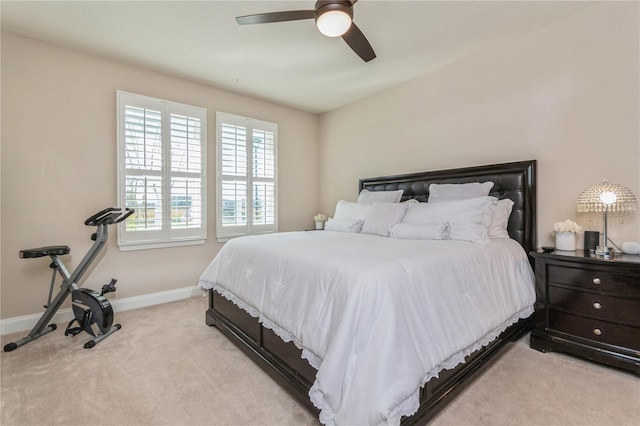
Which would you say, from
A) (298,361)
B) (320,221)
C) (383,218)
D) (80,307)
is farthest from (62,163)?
(383,218)

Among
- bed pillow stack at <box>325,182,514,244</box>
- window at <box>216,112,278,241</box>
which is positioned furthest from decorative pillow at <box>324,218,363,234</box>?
window at <box>216,112,278,241</box>

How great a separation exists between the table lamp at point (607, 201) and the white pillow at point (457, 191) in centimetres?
74

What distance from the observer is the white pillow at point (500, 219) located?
264 cm

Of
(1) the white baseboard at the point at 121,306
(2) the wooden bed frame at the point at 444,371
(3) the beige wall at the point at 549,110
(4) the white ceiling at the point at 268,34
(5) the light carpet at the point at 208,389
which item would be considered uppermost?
(4) the white ceiling at the point at 268,34

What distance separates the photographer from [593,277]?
6.82ft

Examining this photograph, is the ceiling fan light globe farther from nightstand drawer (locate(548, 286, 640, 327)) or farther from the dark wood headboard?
nightstand drawer (locate(548, 286, 640, 327))

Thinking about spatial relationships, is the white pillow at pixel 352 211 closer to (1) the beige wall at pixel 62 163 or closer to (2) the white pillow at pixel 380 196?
(2) the white pillow at pixel 380 196

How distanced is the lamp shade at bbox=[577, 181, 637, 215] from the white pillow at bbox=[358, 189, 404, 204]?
1702 millimetres

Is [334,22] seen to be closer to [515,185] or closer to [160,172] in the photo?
[515,185]

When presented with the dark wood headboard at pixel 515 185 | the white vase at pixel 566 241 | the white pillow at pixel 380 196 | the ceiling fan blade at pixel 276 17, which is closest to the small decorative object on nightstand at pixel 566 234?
the white vase at pixel 566 241

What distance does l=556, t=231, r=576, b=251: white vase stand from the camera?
7.79 ft

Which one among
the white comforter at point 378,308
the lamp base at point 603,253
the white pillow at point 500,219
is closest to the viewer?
the white comforter at point 378,308

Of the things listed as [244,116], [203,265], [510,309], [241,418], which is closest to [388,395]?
[241,418]

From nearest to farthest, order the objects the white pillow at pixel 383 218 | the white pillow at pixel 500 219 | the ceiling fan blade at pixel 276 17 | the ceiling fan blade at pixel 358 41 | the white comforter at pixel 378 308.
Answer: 1. the white comforter at pixel 378 308
2. the ceiling fan blade at pixel 276 17
3. the ceiling fan blade at pixel 358 41
4. the white pillow at pixel 500 219
5. the white pillow at pixel 383 218
